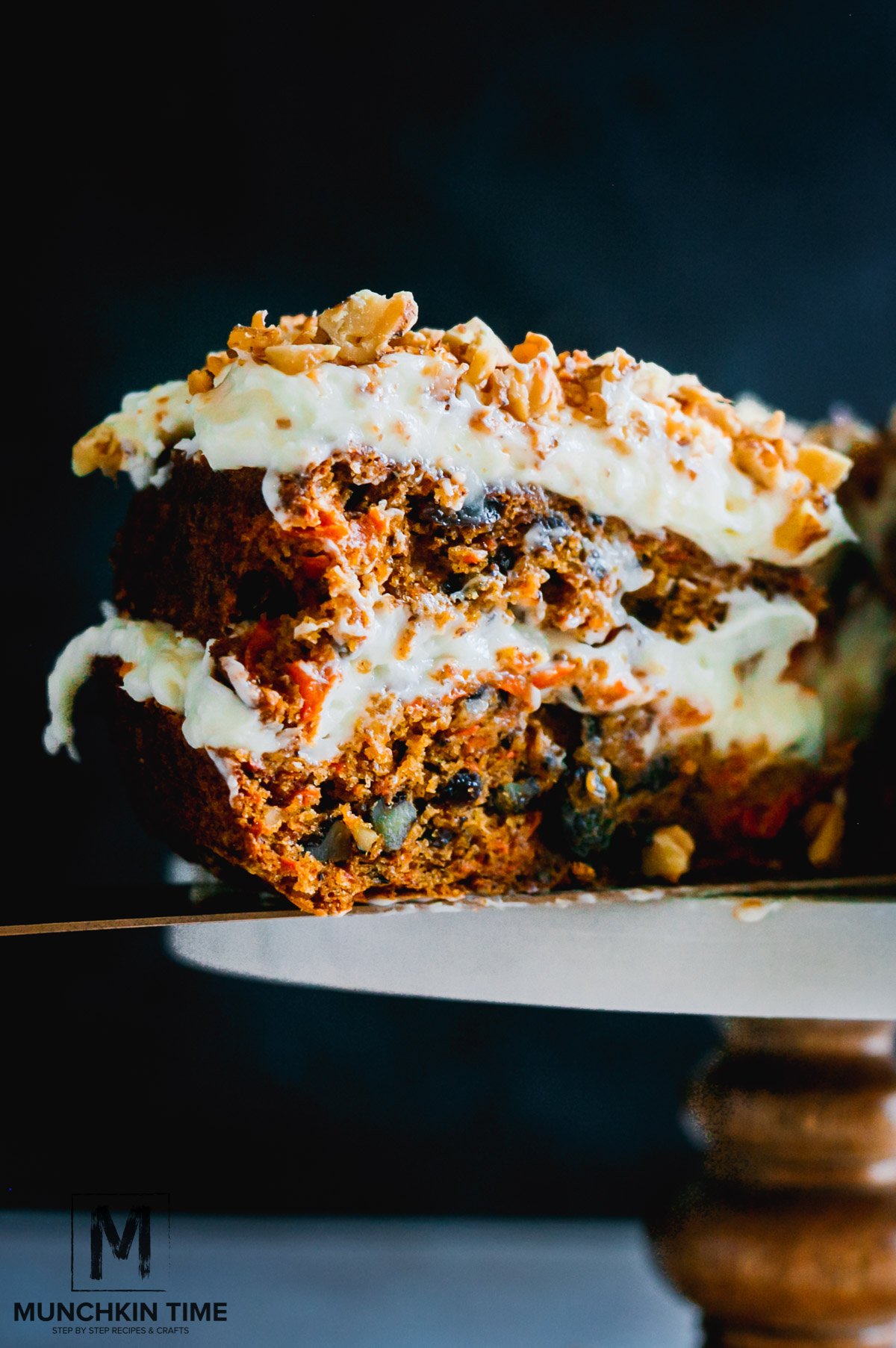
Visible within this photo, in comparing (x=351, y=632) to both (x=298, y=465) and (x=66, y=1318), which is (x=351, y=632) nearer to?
(x=298, y=465)

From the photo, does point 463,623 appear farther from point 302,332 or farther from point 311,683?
point 302,332

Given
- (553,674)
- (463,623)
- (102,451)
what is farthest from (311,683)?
(102,451)

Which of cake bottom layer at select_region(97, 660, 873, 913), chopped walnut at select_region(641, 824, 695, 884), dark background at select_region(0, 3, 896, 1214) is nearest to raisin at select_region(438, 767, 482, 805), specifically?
cake bottom layer at select_region(97, 660, 873, 913)

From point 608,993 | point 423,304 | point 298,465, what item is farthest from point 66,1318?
point 423,304

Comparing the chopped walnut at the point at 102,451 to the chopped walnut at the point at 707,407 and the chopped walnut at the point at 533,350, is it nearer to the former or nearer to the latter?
the chopped walnut at the point at 533,350

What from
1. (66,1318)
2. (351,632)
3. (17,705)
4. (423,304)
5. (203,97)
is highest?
(203,97)

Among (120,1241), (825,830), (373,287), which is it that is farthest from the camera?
(373,287)
